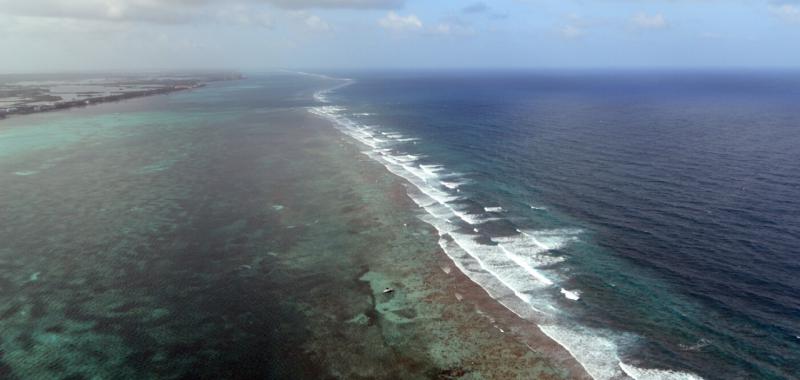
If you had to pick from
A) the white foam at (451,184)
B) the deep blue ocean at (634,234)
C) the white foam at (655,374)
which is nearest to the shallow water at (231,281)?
the white foam at (655,374)

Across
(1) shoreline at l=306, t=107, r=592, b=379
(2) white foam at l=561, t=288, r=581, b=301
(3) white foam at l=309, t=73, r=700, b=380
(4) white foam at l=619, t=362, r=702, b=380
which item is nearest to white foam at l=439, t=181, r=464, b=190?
(3) white foam at l=309, t=73, r=700, b=380

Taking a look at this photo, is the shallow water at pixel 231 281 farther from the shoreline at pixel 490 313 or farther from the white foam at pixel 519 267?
the white foam at pixel 519 267

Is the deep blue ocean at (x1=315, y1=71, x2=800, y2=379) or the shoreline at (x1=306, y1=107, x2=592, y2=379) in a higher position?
the deep blue ocean at (x1=315, y1=71, x2=800, y2=379)

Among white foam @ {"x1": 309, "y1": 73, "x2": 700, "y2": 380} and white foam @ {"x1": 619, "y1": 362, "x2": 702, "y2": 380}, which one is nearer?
white foam @ {"x1": 619, "y1": 362, "x2": 702, "y2": 380}

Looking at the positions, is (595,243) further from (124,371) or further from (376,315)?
(124,371)

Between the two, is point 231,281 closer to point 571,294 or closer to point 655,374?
point 571,294

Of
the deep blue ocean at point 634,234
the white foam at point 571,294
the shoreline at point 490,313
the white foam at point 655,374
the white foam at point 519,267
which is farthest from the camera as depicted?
the white foam at point 571,294

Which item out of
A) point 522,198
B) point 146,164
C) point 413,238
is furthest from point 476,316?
point 146,164

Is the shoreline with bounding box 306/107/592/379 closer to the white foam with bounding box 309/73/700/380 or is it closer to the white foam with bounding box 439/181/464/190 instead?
the white foam with bounding box 309/73/700/380
